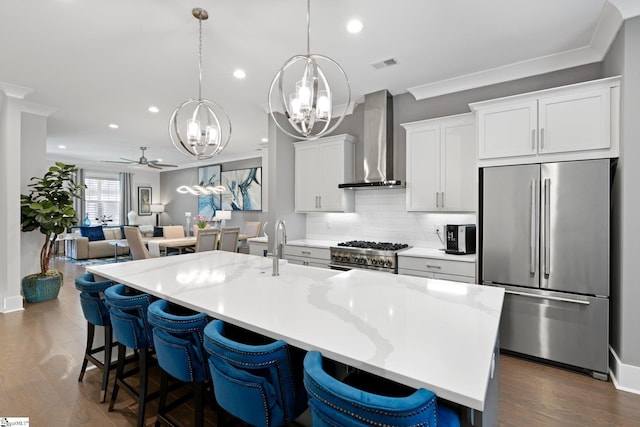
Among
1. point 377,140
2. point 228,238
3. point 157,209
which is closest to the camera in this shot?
point 377,140

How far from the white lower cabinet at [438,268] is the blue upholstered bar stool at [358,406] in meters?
2.55

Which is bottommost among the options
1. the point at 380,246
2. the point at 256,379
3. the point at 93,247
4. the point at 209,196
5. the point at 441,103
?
the point at 93,247

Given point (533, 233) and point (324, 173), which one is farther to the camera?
point (324, 173)

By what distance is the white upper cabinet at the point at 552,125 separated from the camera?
2594 millimetres

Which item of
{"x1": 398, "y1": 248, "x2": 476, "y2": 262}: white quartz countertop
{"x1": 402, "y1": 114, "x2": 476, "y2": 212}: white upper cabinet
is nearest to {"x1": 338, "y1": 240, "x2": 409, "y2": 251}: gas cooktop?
{"x1": 398, "y1": 248, "x2": 476, "y2": 262}: white quartz countertop

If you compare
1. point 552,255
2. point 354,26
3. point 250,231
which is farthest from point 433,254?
point 250,231

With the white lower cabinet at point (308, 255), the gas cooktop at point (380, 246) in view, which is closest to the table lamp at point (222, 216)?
the white lower cabinet at point (308, 255)

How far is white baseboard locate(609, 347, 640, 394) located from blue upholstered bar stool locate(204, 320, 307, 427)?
8.88ft

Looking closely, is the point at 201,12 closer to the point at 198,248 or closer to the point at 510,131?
the point at 510,131

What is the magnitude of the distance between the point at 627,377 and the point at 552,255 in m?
1.00

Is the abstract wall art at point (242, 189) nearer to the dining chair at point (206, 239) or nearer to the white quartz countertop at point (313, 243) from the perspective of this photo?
the dining chair at point (206, 239)

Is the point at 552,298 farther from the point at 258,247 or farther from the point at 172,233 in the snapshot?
the point at 172,233

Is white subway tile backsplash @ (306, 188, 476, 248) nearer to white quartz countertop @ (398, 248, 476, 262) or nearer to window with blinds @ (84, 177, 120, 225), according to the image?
white quartz countertop @ (398, 248, 476, 262)

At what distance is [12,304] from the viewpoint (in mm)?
4199
